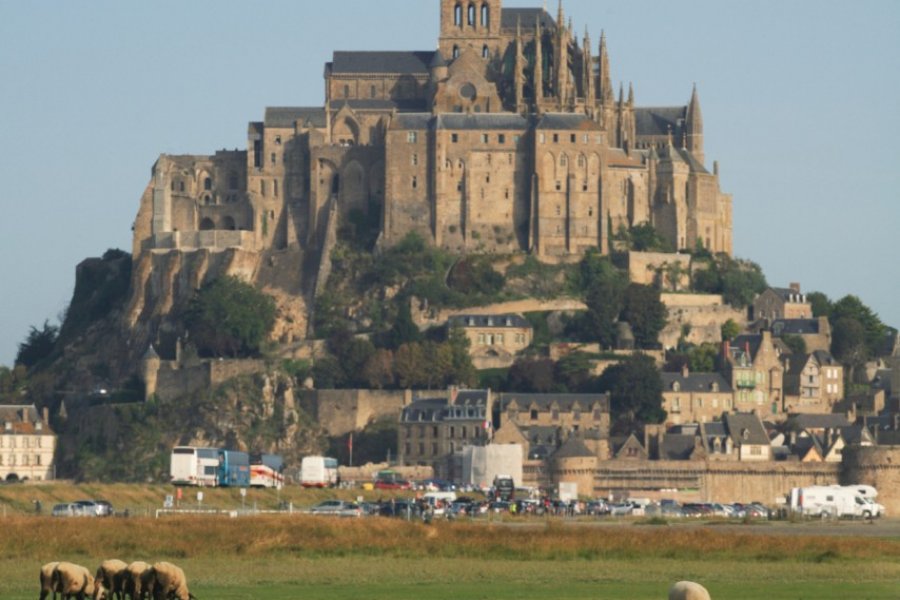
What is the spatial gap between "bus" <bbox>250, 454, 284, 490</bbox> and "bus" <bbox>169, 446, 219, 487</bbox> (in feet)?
8.41

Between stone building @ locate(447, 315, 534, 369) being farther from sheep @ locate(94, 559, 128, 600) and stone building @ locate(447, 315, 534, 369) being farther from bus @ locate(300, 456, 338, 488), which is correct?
sheep @ locate(94, 559, 128, 600)

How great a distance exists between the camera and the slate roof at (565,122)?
130250 millimetres

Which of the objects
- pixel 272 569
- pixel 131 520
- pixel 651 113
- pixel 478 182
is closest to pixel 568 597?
pixel 272 569

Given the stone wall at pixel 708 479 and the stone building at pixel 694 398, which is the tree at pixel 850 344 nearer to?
the stone building at pixel 694 398

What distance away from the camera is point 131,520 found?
63031mm

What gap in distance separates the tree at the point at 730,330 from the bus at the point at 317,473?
3010 cm

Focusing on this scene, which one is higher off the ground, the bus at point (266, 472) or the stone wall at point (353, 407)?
the stone wall at point (353, 407)

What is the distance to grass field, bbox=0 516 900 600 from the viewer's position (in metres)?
49.7

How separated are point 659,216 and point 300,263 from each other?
2120cm

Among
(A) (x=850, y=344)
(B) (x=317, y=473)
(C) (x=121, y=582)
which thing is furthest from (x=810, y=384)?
(C) (x=121, y=582)

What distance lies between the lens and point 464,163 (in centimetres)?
12988

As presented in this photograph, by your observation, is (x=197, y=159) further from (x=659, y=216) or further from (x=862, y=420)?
(x=862, y=420)

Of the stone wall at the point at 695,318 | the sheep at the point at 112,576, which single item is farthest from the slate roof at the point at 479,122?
the sheep at the point at 112,576

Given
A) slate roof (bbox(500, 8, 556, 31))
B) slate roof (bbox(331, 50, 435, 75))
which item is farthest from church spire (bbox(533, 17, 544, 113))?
slate roof (bbox(331, 50, 435, 75))
